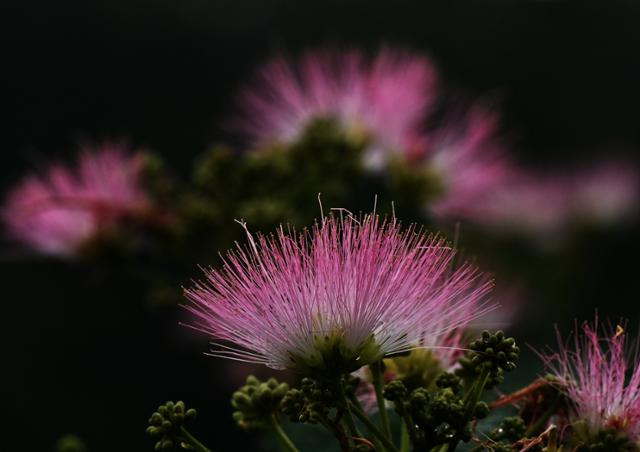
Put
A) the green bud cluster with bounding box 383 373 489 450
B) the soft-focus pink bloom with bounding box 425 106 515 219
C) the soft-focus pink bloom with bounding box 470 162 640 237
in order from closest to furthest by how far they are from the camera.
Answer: the green bud cluster with bounding box 383 373 489 450, the soft-focus pink bloom with bounding box 425 106 515 219, the soft-focus pink bloom with bounding box 470 162 640 237

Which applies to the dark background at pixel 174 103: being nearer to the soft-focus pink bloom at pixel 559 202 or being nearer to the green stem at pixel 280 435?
the soft-focus pink bloom at pixel 559 202

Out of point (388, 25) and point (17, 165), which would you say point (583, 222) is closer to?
point (17, 165)

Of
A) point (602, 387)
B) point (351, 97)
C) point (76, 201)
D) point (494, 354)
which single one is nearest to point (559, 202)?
point (351, 97)

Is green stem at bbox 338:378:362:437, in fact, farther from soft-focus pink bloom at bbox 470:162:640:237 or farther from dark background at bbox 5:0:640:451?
soft-focus pink bloom at bbox 470:162:640:237

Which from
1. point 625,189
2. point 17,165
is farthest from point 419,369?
point 17,165

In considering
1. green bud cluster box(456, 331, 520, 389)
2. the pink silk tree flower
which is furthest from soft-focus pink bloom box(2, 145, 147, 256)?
green bud cluster box(456, 331, 520, 389)

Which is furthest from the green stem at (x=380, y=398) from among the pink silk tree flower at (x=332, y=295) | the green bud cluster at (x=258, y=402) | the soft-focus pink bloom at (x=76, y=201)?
the soft-focus pink bloom at (x=76, y=201)
